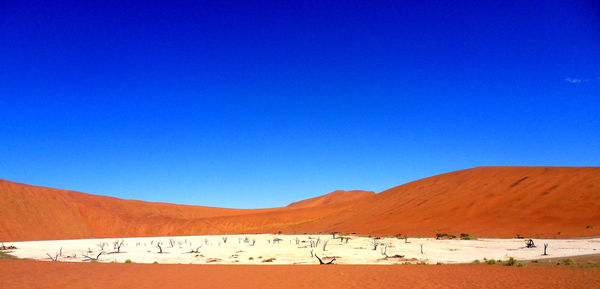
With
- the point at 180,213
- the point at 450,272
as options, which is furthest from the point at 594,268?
the point at 180,213

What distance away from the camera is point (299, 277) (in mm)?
12914

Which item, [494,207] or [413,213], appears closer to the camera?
[494,207]

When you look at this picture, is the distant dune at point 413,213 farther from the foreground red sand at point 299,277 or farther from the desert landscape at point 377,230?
the foreground red sand at point 299,277

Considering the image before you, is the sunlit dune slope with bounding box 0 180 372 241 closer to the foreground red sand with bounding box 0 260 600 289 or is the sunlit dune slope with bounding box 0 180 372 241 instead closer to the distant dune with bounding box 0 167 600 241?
the distant dune with bounding box 0 167 600 241

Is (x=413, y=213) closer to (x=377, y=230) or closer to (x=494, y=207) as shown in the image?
(x=377, y=230)

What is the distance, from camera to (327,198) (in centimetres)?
11575

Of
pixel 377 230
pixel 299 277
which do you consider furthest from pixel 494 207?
pixel 299 277

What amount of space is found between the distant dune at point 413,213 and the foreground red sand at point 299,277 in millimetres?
15872

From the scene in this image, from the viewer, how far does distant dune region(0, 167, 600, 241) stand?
96.1 feet

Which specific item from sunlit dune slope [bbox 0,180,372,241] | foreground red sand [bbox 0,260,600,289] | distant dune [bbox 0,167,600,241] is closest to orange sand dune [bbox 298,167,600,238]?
distant dune [bbox 0,167,600,241]

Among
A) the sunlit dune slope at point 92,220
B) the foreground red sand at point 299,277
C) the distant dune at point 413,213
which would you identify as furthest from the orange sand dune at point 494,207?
the foreground red sand at point 299,277

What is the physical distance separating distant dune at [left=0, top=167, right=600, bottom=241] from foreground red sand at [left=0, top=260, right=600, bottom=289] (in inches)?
625

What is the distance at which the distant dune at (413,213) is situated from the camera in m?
29.3

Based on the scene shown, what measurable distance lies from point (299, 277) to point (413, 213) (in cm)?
3009
